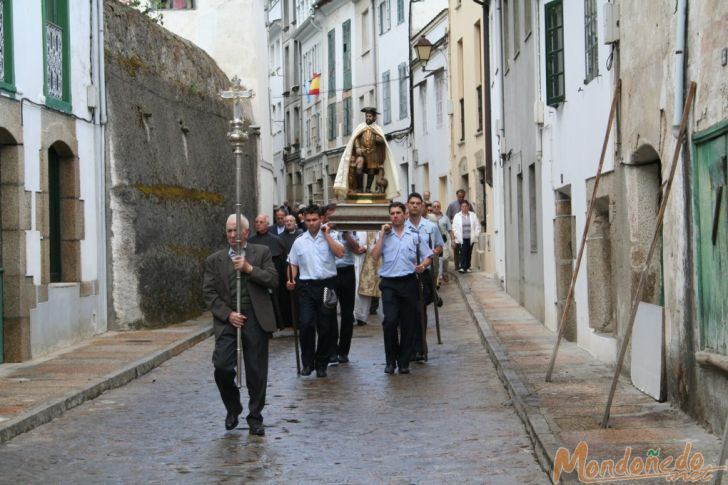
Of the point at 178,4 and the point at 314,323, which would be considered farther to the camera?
the point at 178,4

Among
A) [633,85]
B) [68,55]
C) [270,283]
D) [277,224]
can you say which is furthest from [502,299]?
[270,283]

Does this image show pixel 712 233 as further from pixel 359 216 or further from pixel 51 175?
pixel 51 175

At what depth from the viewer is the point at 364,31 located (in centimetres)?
4894

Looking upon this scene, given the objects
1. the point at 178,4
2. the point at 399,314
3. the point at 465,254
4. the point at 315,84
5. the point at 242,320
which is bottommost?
the point at 399,314

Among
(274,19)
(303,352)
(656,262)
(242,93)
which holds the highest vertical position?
(274,19)

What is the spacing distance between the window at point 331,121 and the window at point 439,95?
47.0ft

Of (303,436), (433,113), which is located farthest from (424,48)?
(303,436)

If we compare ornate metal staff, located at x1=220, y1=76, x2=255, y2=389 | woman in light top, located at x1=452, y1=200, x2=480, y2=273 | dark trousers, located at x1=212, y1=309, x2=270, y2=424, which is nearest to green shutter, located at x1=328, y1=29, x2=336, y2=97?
woman in light top, located at x1=452, y1=200, x2=480, y2=273

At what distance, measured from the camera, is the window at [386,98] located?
45469 mm

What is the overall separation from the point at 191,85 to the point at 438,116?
15.1m

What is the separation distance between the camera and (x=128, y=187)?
19938 mm

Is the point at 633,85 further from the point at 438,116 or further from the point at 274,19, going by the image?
the point at 274,19

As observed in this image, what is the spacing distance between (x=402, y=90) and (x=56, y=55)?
26.5 metres

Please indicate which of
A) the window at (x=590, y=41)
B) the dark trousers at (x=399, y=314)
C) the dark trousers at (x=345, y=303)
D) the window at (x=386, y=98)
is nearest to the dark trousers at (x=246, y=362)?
the dark trousers at (x=399, y=314)
